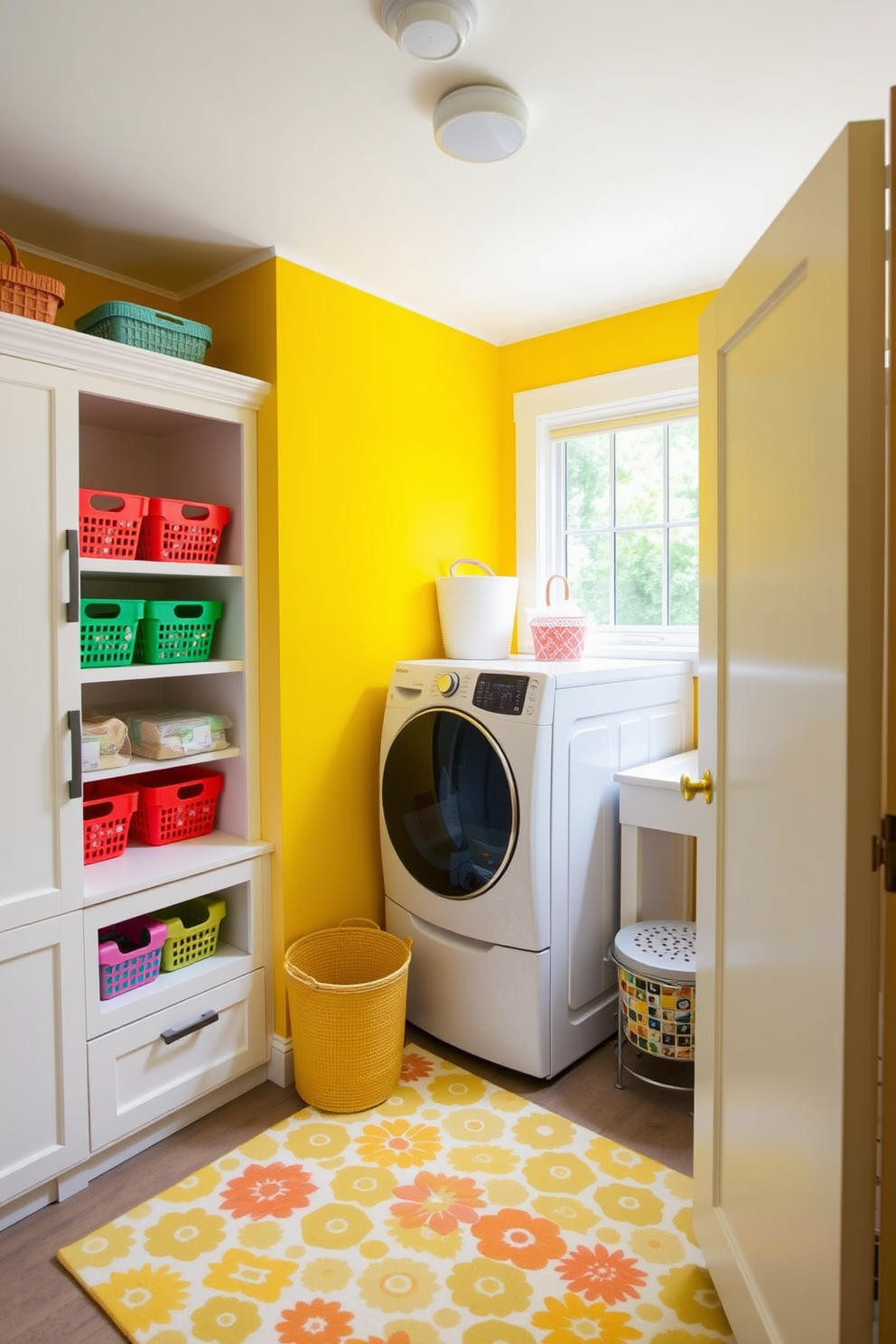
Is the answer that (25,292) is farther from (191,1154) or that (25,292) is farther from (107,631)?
(191,1154)

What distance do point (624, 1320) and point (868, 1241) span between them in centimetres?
81

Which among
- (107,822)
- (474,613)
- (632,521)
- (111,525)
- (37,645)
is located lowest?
(107,822)

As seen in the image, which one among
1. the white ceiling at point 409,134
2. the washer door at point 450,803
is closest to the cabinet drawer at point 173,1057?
the washer door at point 450,803

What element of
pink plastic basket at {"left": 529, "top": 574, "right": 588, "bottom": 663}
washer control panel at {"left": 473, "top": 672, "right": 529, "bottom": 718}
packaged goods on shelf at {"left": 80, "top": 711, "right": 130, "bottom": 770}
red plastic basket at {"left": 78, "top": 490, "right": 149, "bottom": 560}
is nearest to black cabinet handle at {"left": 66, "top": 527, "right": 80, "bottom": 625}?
red plastic basket at {"left": 78, "top": 490, "right": 149, "bottom": 560}

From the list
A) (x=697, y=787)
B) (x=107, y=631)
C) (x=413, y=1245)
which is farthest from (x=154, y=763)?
(x=697, y=787)

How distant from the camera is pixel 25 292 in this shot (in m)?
1.83

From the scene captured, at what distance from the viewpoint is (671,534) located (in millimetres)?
2914

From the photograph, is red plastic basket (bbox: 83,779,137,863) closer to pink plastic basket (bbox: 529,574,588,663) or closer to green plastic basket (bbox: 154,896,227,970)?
green plastic basket (bbox: 154,896,227,970)

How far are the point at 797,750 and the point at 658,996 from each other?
4.27 ft

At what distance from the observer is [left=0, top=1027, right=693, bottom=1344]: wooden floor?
1.55 metres

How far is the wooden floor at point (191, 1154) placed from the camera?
61.0 inches

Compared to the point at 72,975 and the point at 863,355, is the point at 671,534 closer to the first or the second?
the point at 863,355

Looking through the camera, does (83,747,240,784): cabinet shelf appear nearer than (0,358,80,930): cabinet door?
No

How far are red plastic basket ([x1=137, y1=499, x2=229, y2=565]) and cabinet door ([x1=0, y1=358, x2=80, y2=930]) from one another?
0.32 m
